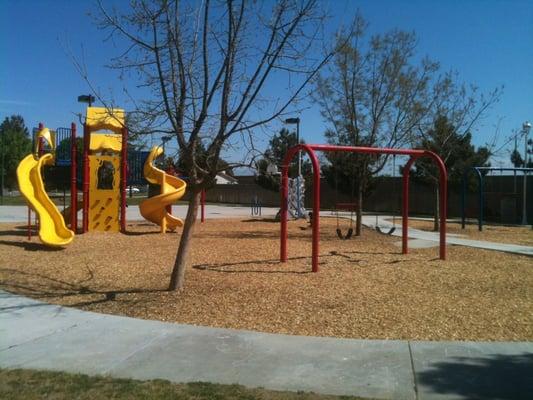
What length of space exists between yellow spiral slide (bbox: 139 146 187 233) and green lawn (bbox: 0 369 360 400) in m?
12.6

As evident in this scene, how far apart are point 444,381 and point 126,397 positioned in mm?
2620

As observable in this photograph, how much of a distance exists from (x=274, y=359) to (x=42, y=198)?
11.5 meters

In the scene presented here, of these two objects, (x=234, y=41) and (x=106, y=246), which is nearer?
(x=234, y=41)

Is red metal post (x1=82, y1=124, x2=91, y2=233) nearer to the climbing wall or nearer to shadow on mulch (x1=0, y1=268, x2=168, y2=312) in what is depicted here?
the climbing wall

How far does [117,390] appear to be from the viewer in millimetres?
4664

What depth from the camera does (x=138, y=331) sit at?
6.49 m

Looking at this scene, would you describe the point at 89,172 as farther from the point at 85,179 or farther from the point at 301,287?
the point at 301,287

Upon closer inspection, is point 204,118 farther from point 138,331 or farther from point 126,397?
point 126,397

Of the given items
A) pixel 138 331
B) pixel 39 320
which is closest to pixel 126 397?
pixel 138 331

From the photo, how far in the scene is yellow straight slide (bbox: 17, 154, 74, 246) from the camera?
1380 cm

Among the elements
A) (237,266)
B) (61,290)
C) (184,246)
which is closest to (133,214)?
(237,266)

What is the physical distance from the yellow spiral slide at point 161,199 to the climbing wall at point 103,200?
848 millimetres

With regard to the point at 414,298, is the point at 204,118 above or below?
above

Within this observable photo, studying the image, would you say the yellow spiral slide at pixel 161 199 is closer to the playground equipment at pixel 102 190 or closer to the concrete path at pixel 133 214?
the playground equipment at pixel 102 190
